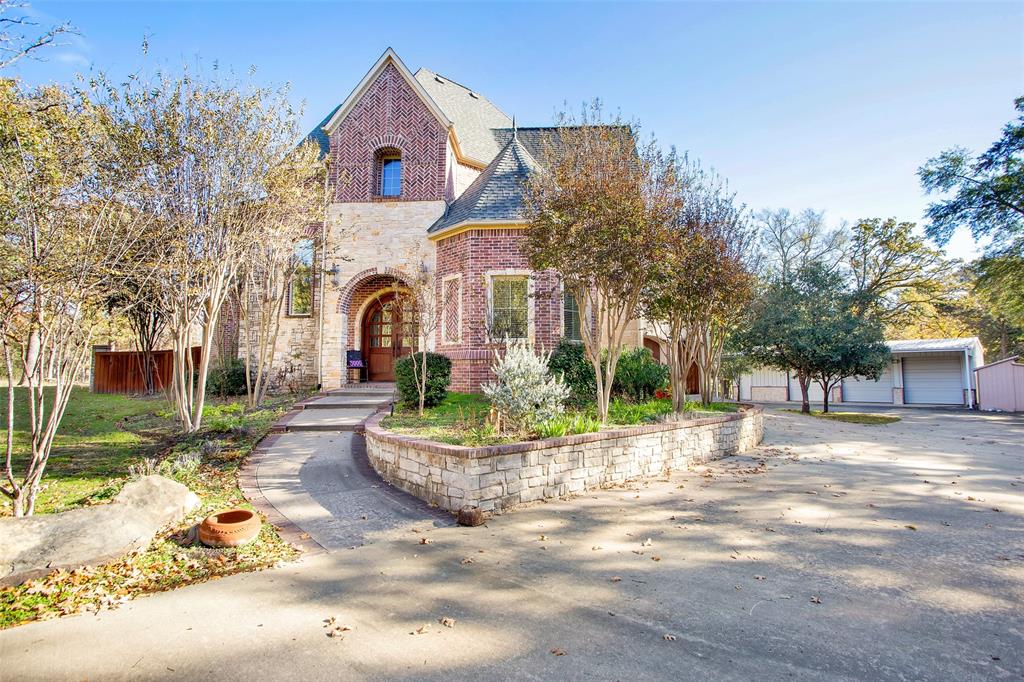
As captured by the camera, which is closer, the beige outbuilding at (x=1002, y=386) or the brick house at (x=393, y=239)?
the brick house at (x=393, y=239)

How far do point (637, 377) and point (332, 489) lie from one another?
7.90 metres

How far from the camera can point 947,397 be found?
956 inches

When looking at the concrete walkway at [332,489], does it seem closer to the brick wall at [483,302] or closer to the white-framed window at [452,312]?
the brick wall at [483,302]

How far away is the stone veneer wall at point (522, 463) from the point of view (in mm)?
5648

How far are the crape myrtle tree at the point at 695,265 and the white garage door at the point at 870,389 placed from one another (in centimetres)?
1912

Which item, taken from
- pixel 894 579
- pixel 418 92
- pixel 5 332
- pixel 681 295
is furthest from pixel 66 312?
pixel 418 92

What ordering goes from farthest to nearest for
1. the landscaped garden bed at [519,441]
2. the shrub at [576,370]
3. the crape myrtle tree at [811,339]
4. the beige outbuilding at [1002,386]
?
the beige outbuilding at [1002,386]
the crape myrtle tree at [811,339]
the shrub at [576,370]
the landscaped garden bed at [519,441]

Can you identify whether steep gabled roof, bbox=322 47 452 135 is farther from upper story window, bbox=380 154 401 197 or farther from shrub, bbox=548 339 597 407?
shrub, bbox=548 339 597 407

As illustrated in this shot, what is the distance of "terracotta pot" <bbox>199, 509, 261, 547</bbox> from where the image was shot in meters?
4.41

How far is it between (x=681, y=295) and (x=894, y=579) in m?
6.64

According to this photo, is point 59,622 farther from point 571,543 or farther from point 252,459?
point 252,459

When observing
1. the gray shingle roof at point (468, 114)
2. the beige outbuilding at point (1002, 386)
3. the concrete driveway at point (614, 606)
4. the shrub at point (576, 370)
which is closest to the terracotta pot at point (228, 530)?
the concrete driveway at point (614, 606)

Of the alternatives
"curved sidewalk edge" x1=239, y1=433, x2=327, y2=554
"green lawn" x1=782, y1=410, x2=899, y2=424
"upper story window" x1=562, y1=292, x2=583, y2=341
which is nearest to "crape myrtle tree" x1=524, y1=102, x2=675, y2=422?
"upper story window" x1=562, y1=292, x2=583, y2=341

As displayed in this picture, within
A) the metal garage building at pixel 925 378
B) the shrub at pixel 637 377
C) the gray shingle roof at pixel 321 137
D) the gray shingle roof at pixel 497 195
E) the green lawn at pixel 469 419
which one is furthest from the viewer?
the metal garage building at pixel 925 378
